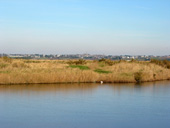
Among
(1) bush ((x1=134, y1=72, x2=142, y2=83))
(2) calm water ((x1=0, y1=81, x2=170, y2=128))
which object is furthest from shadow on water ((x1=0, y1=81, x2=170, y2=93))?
(1) bush ((x1=134, y1=72, x2=142, y2=83))

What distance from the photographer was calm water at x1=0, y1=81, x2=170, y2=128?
1155cm

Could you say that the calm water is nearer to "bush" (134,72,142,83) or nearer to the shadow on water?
the shadow on water

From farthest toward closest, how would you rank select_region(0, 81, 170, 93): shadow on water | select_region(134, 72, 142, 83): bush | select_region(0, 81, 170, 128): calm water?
select_region(134, 72, 142, 83): bush → select_region(0, 81, 170, 93): shadow on water → select_region(0, 81, 170, 128): calm water

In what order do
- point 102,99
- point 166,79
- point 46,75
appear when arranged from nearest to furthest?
point 102,99 → point 46,75 → point 166,79

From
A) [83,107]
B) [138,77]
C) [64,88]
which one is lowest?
[83,107]

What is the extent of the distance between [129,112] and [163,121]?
5.81ft

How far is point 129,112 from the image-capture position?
43.6 feet

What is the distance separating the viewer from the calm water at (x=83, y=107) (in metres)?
11.5

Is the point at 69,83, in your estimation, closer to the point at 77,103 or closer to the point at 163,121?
the point at 77,103

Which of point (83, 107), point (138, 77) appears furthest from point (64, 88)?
point (138, 77)

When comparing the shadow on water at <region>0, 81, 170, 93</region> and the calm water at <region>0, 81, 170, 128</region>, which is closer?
the calm water at <region>0, 81, 170, 128</region>

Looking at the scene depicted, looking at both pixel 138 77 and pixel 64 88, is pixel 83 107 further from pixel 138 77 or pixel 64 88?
pixel 138 77

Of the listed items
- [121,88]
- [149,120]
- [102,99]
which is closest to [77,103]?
[102,99]

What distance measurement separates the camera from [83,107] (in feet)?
46.2
